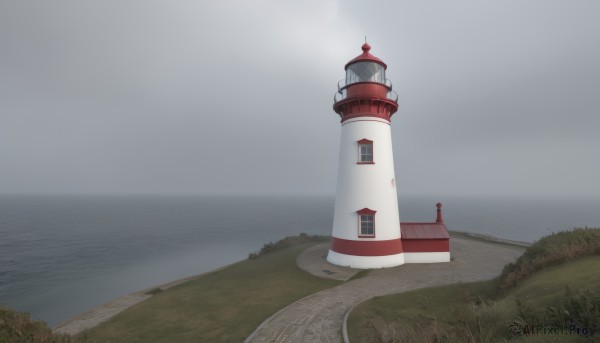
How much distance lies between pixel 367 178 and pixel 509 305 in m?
10.9

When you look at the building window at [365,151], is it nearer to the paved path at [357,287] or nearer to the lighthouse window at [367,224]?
the lighthouse window at [367,224]

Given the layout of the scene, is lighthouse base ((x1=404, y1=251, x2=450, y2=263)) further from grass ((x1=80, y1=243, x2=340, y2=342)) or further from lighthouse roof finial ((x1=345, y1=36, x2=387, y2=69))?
lighthouse roof finial ((x1=345, y1=36, x2=387, y2=69))

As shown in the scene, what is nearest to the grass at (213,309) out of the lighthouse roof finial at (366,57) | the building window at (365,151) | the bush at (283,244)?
the building window at (365,151)

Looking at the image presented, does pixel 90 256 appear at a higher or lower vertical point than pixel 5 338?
lower

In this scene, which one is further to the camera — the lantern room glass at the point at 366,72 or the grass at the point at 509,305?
the lantern room glass at the point at 366,72

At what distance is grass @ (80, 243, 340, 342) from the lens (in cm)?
1006

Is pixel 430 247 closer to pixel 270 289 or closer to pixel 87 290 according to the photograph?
pixel 270 289

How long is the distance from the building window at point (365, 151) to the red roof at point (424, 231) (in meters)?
5.52

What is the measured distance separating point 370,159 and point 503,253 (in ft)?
40.7

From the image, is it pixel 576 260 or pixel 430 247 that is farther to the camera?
pixel 430 247

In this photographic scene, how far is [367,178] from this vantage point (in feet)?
58.8

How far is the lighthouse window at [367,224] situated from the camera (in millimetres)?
17781

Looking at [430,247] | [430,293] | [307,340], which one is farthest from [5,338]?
[430,247]

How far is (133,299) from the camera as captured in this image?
1602 cm
